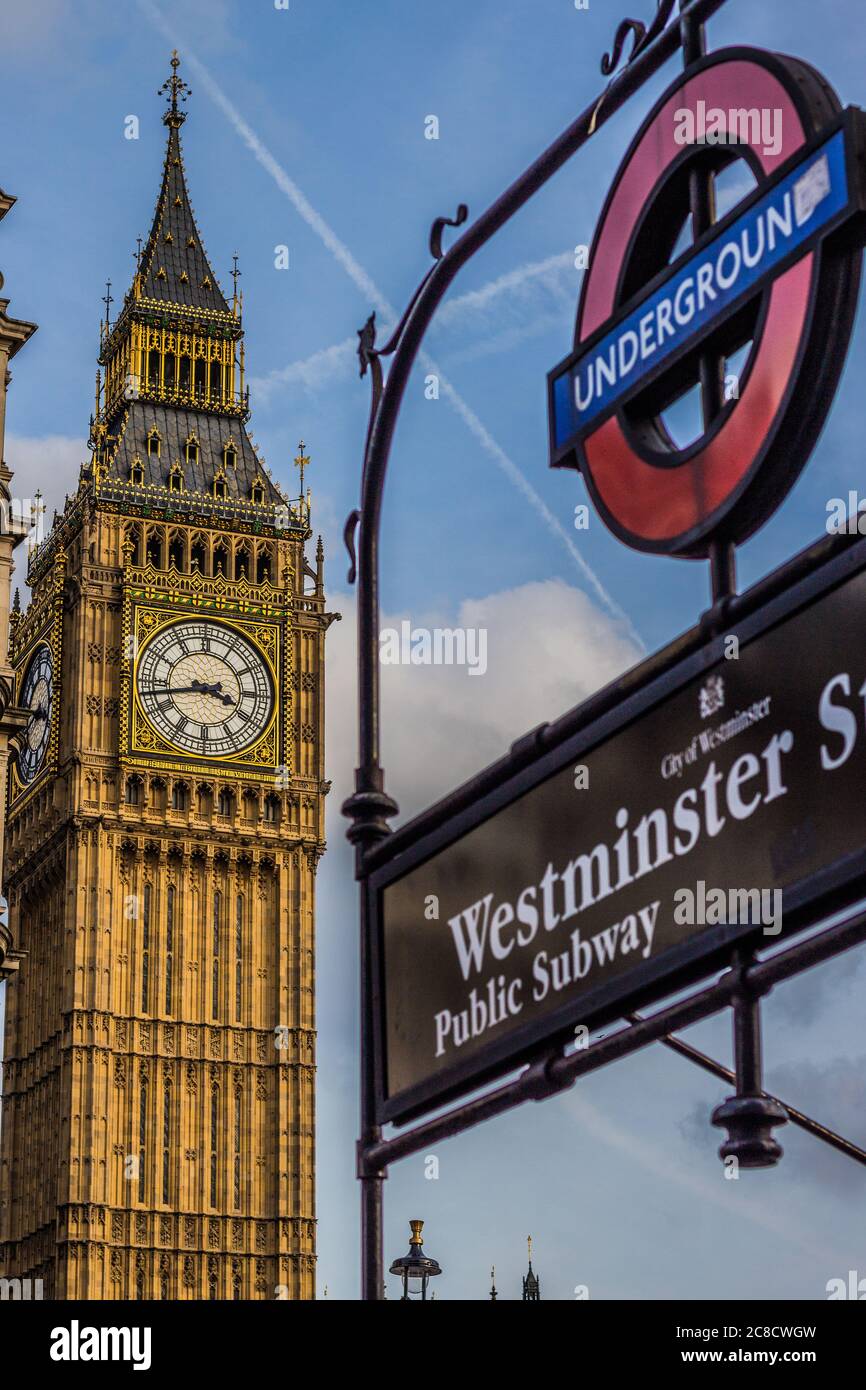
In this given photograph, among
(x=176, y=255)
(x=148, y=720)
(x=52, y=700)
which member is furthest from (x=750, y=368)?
(x=176, y=255)

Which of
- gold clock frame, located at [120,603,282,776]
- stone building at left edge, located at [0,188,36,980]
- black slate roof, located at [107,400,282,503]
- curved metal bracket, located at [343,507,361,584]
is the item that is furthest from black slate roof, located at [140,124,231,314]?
curved metal bracket, located at [343,507,361,584]

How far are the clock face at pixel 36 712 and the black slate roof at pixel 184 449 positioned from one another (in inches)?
269

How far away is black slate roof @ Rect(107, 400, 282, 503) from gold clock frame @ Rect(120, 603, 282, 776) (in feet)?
16.9

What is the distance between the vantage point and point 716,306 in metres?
6.89

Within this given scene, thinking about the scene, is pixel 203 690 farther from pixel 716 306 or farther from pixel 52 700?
pixel 716 306

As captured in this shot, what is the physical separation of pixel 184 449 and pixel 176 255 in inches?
327

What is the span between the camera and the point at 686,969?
6.28 m

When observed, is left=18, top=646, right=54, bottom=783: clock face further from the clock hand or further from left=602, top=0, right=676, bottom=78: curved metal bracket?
left=602, top=0, right=676, bottom=78: curved metal bracket

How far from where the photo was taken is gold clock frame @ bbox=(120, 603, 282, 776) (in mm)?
77125

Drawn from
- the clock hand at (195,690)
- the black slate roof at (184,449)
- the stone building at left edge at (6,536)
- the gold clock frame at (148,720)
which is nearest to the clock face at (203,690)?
the clock hand at (195,690)
